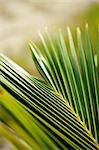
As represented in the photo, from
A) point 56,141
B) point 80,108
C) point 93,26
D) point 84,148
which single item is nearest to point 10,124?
point 56,141

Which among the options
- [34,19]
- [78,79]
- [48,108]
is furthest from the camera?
[34,19]

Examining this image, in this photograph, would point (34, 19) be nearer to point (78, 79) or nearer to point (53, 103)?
point (78, 79)

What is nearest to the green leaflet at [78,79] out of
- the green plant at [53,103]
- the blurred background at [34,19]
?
the green plant at [53,103]

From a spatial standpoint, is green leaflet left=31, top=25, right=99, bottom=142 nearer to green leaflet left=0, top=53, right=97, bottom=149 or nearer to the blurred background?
green leaflet left=0, top=53, right=97, bottom=149

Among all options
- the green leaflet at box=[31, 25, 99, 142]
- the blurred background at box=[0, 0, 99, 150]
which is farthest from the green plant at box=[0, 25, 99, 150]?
the blurred background at box=[0, 0, 99, 150]

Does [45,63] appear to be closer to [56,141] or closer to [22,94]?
[22,94]

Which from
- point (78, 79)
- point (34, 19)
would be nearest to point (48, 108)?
point (78, 79)

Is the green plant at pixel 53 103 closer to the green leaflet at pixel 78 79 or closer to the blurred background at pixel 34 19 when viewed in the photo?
the green leaflet at pixel 78 79
